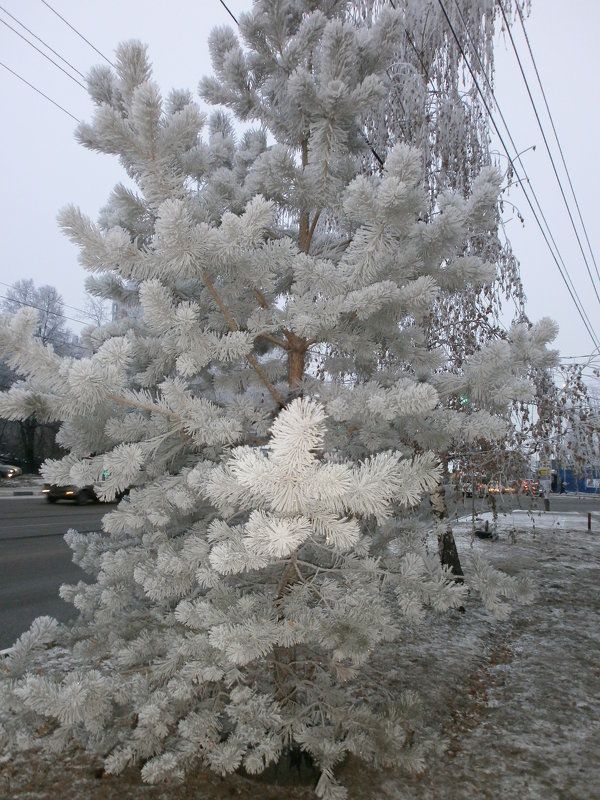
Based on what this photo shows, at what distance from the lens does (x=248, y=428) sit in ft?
8.41

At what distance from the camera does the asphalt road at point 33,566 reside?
582 cm

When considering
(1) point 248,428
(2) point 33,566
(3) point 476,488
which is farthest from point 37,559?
(1) point 248,428

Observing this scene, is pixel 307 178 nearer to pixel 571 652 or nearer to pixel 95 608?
pixel 95 608

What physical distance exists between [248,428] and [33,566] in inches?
276

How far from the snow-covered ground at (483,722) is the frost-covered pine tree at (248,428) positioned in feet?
0.80

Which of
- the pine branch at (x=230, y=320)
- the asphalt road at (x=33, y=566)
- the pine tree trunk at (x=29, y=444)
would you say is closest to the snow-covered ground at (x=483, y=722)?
the pine branch at (x=230, y=320)

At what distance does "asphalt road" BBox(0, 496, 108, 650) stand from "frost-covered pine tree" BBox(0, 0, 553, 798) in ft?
10.5

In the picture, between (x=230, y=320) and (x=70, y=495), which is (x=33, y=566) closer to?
(x=230, y=320)

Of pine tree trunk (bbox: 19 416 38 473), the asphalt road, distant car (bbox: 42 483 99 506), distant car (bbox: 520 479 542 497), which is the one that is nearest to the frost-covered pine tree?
the asphalt road

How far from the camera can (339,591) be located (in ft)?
7.23

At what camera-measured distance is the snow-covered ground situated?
8.37ft

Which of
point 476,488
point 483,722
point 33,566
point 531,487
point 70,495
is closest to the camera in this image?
point 483,722

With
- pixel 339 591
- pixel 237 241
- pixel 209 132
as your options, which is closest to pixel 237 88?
pixel 209 132

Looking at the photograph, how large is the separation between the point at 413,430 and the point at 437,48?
5631 millimetres
